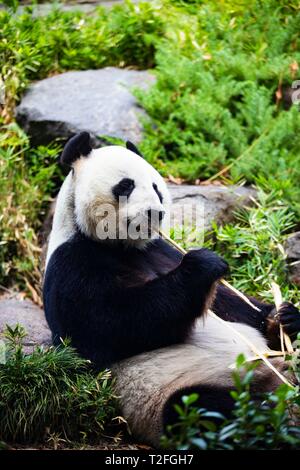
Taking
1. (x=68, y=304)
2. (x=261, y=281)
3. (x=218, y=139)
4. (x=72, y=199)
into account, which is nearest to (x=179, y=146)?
(x=218, y=139)

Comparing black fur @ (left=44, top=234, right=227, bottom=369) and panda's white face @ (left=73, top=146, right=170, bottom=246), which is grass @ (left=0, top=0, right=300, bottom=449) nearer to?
black fur @ (left=44, top=234, right=227, bottom=369)

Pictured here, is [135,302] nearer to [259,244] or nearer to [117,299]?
[117,299]

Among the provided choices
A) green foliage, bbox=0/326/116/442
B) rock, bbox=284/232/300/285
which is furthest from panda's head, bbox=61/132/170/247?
rock, bbox=284/232/300/285

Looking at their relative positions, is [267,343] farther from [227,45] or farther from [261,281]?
[227,45]

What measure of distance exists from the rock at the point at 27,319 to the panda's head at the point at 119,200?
41.6 inches

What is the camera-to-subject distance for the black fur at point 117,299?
15.4 feet

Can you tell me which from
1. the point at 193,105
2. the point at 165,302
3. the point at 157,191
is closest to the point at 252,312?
the point at 165,302

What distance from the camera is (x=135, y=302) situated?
15.4 ft

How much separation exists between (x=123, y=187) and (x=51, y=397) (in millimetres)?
1388

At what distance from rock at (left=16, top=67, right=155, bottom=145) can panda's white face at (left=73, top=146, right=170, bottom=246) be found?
3.21m

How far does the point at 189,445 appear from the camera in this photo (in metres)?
3.12

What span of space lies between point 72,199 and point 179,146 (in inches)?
135

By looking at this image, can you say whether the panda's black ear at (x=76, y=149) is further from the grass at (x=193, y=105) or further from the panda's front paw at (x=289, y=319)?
the grass at (x=193, y=105)

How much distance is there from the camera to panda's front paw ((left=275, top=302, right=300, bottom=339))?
16.2 ft
